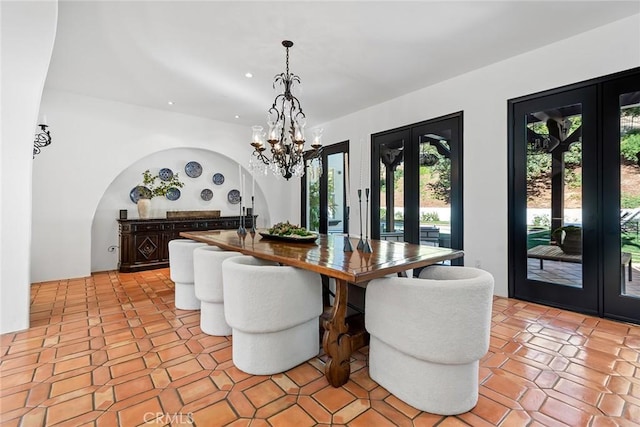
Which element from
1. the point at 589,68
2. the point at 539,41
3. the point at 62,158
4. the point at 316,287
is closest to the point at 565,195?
the point at 589,68

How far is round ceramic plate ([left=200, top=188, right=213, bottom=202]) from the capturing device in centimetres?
604

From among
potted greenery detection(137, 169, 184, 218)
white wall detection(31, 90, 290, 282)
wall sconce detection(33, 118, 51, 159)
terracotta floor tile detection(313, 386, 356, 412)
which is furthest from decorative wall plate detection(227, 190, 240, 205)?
terracotta floor tile detection(313, 386, 356, 412)

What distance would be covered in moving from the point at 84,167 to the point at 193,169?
5.75 ft

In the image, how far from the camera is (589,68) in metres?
2.94

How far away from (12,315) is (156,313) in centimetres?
113

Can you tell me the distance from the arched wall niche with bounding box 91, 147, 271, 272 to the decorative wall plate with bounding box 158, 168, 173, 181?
0.27 ft

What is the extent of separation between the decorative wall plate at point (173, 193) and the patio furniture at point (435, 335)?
5.07 metres

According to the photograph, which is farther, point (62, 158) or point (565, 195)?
point (62, 158)

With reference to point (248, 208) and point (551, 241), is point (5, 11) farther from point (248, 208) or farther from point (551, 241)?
point (551, 241)

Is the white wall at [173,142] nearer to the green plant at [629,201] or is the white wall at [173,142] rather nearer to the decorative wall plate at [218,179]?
the decorative wall plate at [218,179]

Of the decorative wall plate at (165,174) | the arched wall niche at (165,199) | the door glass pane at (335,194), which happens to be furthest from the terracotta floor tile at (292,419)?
the decorative wall plate at (165,174)

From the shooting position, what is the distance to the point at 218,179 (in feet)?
20.5

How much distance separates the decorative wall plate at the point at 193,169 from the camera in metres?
5.86

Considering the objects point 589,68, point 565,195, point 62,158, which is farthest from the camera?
point 62,158
